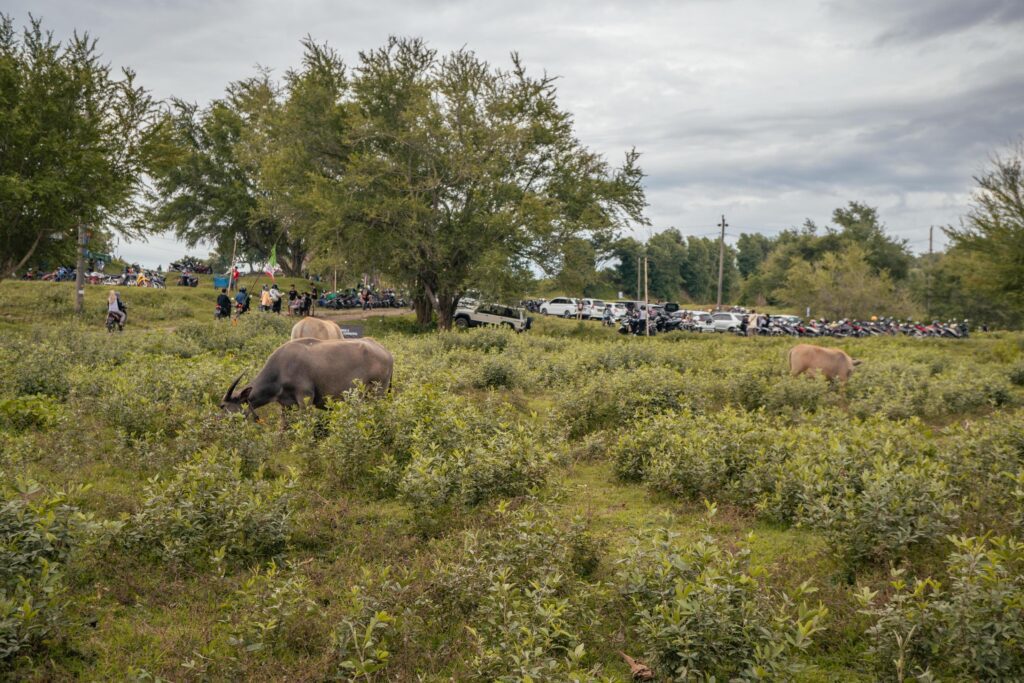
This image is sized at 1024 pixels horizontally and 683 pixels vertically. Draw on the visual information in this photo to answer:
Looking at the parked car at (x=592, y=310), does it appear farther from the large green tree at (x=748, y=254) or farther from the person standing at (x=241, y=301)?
the large green tree at (x=748, y=254)

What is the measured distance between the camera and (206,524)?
22.6ft

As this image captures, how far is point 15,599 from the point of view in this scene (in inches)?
199

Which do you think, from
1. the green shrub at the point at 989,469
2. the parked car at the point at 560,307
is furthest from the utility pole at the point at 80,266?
the parked car at the point at 560,307

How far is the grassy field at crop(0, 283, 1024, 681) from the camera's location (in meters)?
4.86

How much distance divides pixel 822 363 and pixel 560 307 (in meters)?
44.0

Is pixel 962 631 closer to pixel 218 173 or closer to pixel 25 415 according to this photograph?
pixel 25 415

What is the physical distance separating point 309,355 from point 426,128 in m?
23.1

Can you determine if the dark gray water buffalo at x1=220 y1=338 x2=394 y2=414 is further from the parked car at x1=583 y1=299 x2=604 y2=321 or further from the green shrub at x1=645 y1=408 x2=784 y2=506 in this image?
the parked car at x1=583 y1=299 x2=604 y2=321

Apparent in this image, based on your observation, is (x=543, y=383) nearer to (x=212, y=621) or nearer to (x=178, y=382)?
(x=178, y=382)

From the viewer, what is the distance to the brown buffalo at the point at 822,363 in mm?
17781

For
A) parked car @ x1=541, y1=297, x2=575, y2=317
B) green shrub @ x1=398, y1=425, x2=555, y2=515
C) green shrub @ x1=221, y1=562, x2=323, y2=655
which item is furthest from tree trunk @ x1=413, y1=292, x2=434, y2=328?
green shrub @ x1=221, y1=562, x2=323, y2=655

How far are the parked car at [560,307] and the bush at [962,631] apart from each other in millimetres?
56011

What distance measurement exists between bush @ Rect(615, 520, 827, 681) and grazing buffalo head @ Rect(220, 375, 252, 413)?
25.7 ft

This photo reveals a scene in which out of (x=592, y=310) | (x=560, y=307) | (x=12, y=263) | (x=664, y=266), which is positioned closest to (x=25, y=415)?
(x=12, y=263)
